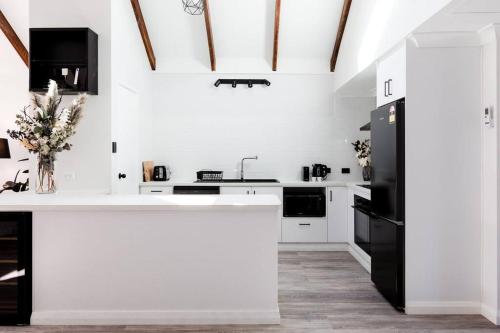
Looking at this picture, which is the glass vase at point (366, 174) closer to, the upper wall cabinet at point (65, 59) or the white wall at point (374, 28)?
the white wall at point (374, 28)

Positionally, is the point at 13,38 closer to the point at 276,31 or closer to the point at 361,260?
the point at 276,31

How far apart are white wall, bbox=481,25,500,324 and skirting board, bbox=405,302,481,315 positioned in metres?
0.09

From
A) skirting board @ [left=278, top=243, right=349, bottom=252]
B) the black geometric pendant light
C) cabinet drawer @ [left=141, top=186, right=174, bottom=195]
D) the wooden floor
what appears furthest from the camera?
skirting board @ [left=278, top=243, right=349, bottom=252]

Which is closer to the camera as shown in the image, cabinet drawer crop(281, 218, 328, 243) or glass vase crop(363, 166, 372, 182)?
cabinet drawer crop(281, 218, 328, 243)

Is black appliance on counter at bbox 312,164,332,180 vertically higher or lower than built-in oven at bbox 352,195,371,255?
higher

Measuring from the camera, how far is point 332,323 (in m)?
3.34

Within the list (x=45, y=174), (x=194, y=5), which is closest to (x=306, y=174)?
(x=194, y=5)

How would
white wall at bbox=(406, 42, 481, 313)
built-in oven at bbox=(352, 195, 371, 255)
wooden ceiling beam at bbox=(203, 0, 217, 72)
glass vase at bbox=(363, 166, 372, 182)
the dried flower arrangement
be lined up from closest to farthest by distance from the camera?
white wall at bbox=(406, 42, 481, 313) < built-in oven at bbox=(352, 195, 371, 255) < wooden ceiling beam at bbox=(203, 0, 217, 72) < the dried flower arrangement < glass vase at bbox=(363, 166, 372, 182)

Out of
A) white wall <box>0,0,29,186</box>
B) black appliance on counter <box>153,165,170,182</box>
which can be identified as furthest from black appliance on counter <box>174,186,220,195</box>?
white wall <box>0,0,29,186</box>

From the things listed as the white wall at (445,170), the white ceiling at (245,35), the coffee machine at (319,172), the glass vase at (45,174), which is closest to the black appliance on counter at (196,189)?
the coffee machine at (319,172)

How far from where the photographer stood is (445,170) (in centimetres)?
353

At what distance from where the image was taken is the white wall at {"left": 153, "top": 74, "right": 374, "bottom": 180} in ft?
21.2

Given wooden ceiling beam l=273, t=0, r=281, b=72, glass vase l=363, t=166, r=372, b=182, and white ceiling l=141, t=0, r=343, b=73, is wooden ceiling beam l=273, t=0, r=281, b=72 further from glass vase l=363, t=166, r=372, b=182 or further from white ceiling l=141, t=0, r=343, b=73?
glass vase l=363, t=166, r=372, b=182

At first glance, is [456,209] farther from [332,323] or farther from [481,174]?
[332,323]
